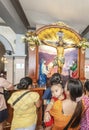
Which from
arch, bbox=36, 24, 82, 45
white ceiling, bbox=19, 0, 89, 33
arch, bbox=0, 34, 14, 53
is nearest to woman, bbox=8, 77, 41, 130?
white ceiling, bbox=19, 0, 89, 33

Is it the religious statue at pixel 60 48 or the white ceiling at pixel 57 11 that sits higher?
the white ceiling at pixel 57 11

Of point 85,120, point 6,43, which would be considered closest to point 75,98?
point 85,120

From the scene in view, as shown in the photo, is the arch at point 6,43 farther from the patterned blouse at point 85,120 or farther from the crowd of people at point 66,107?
the patterned blouse at point 85,120

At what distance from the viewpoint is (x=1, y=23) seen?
6.80m

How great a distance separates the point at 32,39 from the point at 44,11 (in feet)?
2.51

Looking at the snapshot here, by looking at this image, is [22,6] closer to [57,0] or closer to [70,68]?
[57,0]

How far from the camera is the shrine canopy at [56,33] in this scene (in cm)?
498

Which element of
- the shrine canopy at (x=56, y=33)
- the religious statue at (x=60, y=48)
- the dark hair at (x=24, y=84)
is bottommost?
the dark hair at (x=24, y=84)

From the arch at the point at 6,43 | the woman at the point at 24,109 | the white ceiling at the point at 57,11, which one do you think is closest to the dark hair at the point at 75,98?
the woman at the point at 24,109

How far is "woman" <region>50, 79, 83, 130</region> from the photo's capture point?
161cm

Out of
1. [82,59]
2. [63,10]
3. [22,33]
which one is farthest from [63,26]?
[22,33]

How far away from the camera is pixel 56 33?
5.13 metres

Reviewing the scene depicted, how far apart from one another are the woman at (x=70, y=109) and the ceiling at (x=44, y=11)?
2307 mm

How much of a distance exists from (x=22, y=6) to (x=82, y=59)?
2185 millimetres
